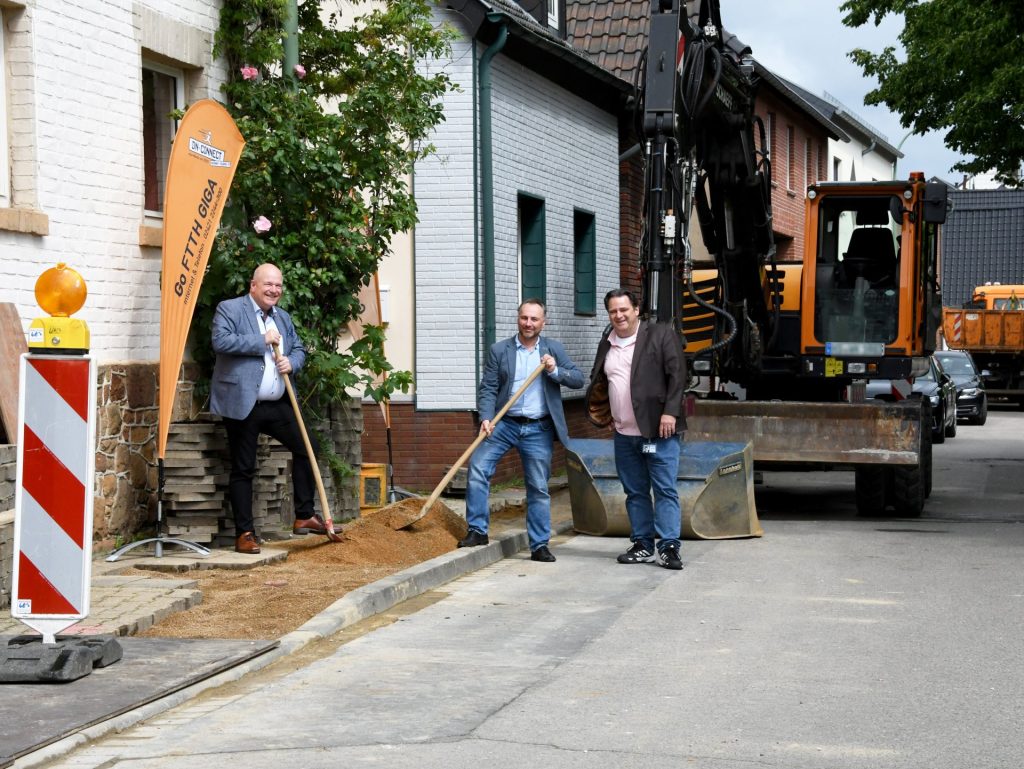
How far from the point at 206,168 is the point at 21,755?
19.0 ft

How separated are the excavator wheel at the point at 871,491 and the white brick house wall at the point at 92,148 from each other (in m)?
6.44

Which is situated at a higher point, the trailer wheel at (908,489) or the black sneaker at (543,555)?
the trailer wheel at (908,489)

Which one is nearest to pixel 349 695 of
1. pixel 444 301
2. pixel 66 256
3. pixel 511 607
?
pixel 511 607

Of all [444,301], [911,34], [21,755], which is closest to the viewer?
[21,755]

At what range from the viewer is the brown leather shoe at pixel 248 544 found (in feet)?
33.4

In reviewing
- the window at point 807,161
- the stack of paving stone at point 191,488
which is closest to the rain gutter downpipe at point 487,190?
the stack of paving stone at point 191,488

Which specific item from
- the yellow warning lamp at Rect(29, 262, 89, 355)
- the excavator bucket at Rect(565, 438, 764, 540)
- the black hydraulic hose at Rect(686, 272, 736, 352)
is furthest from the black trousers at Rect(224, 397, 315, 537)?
the black hydraulic hose at Rect(686, 272, 736, 352)

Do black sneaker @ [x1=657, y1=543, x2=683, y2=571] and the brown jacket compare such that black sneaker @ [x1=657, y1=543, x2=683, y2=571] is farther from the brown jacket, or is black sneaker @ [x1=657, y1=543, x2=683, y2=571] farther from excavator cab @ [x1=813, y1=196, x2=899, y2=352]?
excavator cab @ [x1=813, y1=196, x2=899, y2=352]

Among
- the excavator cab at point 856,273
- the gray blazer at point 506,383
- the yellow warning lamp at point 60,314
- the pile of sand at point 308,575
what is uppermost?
the excavator cab at point 856,273

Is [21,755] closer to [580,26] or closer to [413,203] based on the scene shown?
[413,203]

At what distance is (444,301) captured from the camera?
51.9 ft

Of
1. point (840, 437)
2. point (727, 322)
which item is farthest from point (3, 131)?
point (727, 322)

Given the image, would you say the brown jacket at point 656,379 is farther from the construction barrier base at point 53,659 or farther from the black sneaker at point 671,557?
the construction barrier base at point 53,659

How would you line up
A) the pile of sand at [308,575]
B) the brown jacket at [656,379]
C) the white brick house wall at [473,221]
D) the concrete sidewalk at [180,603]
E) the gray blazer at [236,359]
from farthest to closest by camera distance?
Answer: the white brick house wall at [473,221]
the brown jacket at [656,379]
the gray blazer at [236,359]
the pile of sand at [308,575]
the concrete sidewalk at [180,603]
